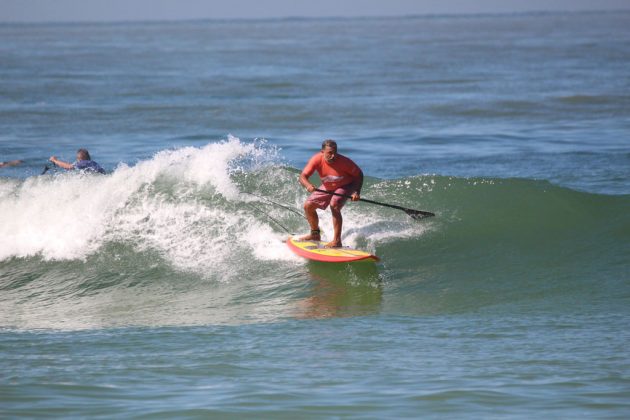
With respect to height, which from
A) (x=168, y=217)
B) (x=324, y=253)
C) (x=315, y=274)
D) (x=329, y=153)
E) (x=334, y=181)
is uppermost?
(x=329, y=153)

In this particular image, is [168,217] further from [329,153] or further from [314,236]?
[329,153]

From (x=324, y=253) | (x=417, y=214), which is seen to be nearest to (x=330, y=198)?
(x=324, y=253)

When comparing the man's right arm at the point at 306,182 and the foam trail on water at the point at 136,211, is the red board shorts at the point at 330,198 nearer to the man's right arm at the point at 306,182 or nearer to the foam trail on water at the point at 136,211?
the man's right arm at the point at 306,182

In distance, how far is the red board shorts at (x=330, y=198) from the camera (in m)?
11.7

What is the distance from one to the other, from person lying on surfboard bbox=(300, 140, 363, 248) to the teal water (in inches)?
31.0

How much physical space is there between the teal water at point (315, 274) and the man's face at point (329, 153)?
1.43 meters

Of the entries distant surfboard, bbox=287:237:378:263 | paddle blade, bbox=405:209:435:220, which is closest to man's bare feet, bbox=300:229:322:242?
distant surfboard, bbox=287:237:378:263

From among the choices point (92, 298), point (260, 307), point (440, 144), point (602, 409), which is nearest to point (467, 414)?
point (602, 409)

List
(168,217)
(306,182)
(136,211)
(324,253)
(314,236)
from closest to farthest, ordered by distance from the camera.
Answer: (306,182) < (324,253) < (314,236) < (168,217) < (136,211)

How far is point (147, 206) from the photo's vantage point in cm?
1402

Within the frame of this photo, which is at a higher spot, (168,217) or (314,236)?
(168,217)

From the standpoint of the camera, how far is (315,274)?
38.7ft

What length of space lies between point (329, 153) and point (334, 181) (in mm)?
489

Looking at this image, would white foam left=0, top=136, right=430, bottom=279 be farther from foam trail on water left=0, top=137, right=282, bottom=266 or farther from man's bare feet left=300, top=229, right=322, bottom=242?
man's bare feet left=300, top=229, right=322, bottom=242
